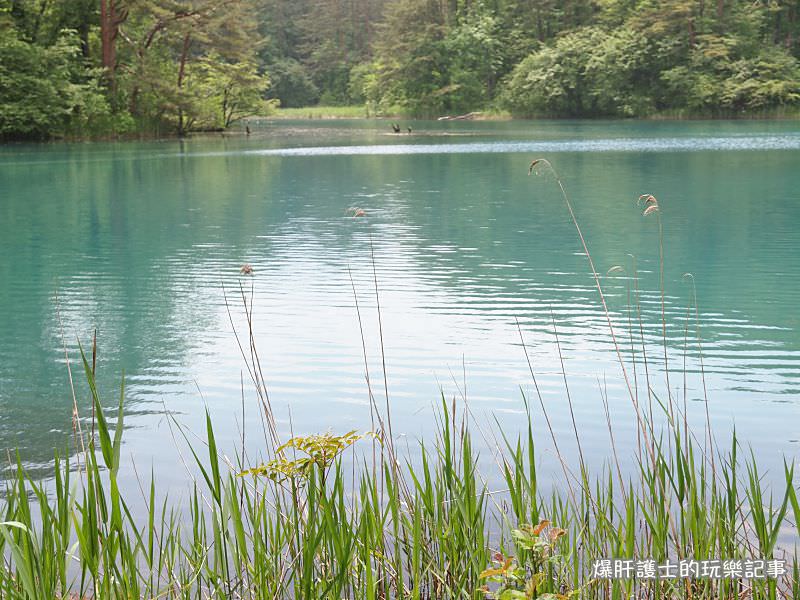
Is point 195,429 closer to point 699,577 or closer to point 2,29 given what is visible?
point 699,577

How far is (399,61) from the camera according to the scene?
5394 cm

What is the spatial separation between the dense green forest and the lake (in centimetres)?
1130

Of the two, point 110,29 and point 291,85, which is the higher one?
point 291,85

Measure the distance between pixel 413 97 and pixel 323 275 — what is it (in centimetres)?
4585

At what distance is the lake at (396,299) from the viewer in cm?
491

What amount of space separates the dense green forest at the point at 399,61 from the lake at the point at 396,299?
1130 cm

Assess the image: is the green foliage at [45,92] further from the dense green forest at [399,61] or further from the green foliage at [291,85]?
the green foliage at [291,85]

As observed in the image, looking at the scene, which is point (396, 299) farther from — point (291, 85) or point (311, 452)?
point (291, 85)

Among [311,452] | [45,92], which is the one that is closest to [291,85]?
[45,92]

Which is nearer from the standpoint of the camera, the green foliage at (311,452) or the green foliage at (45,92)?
the green foliage at (311,452)

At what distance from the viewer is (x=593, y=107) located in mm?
45375

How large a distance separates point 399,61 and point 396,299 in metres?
47.9

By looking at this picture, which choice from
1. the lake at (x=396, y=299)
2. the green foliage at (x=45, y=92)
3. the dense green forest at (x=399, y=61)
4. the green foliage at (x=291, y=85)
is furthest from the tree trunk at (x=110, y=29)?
the green foliage at (x=291, y=85)

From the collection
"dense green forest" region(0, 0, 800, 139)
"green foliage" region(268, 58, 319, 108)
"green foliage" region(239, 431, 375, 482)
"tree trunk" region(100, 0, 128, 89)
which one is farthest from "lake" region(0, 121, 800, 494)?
"green foliage" region(268, 58, 319, 108)
